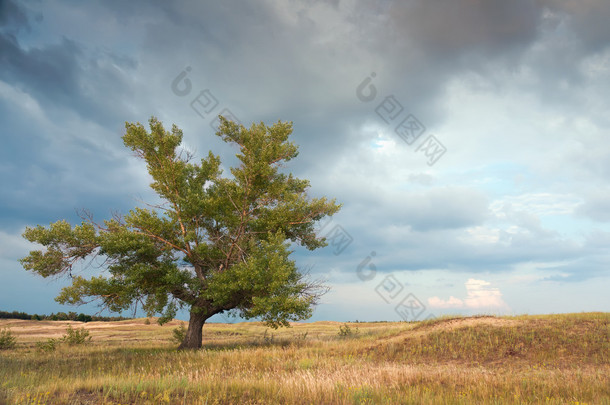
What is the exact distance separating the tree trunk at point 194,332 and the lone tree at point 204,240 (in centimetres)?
7

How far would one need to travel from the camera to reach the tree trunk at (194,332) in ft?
78.4

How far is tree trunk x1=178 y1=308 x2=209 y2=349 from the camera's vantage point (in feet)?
78.4

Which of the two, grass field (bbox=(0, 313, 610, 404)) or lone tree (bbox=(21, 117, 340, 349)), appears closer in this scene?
grass field (bbox=(0, 313, 610, 404))

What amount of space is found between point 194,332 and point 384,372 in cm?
1608

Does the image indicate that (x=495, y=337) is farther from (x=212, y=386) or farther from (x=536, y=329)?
(x=212, y=386)

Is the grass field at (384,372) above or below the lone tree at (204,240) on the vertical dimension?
below

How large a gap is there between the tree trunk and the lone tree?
7 cm

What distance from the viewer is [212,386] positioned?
938cm

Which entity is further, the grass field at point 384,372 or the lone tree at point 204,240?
the lone tree at point 204,240

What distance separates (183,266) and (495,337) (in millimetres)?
19926

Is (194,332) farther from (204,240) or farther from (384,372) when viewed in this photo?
(384,372)

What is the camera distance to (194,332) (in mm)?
24156

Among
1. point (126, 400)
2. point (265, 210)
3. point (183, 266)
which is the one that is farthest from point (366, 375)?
point (183, 266)

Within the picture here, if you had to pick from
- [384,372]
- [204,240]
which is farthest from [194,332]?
[384,372]
